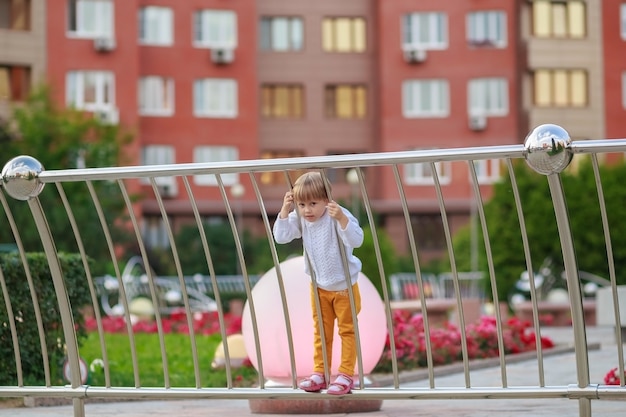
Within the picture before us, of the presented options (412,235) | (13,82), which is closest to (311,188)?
(412,235)

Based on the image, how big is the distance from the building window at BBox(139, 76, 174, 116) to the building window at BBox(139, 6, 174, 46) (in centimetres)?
160

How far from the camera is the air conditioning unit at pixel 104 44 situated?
54525 millimetres

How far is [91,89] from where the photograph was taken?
55.0 metres

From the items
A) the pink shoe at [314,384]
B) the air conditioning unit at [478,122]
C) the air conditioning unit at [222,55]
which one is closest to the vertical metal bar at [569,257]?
the pink shoe at [314,384]

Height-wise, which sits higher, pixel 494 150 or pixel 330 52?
pixel 330 52

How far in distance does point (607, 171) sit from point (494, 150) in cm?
3252

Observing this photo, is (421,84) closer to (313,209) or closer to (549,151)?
(313,209)

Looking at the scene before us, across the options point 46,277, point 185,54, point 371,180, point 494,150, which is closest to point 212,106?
point 185,54

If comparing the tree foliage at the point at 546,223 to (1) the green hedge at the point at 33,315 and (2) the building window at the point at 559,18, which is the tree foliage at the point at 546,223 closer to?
(2) the building window at the point at 559,18

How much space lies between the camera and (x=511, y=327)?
50.7 ft

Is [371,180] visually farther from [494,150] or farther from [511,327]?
[494,150]

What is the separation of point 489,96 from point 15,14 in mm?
20063

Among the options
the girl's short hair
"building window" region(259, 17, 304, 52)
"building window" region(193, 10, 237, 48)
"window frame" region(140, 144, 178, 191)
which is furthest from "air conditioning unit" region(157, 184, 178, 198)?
the girl's short hair

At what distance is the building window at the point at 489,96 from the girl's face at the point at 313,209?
51884 millimetres
